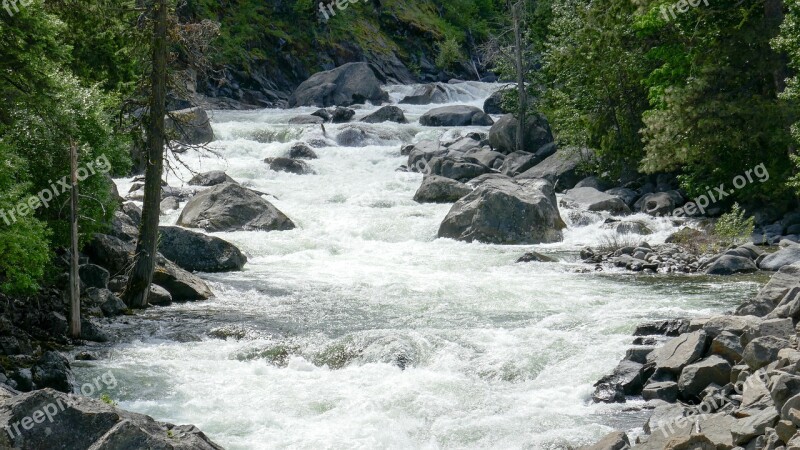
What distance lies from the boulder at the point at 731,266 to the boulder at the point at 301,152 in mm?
20515

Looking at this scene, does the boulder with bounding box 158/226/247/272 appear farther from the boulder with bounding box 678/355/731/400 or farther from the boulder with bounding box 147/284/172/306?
the boulder with bounding box 678/355/731/400

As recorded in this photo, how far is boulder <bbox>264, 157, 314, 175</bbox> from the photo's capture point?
119ft

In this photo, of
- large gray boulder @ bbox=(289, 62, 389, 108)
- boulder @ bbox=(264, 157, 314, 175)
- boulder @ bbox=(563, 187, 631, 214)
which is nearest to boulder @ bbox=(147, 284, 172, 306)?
boulder @ bbox=(563, 187, 631, 214)

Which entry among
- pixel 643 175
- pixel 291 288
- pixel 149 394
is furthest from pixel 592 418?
pixel 643 175

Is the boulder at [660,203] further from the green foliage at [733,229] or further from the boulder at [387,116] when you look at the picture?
the boulder at [387,116]

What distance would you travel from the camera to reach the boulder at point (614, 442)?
1002 cm

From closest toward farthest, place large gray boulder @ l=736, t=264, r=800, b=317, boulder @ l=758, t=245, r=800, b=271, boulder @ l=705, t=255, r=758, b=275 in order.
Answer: large gray boulder @ l=736, t=264, r=800, b=317 < boulder @ l=758, t=245, r=800, b=271 < boulder @ l=705, t=255, r=758, b=275

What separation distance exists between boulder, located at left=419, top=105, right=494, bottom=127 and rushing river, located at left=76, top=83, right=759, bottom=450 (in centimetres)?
1855

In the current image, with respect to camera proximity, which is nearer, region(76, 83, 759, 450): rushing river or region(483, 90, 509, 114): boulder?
region(76, 83, 759, 450): rushing river

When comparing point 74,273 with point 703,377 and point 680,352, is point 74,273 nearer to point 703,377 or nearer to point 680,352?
point 680,352

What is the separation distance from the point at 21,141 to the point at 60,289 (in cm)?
295

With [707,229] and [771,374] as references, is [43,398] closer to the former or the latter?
[771,374]

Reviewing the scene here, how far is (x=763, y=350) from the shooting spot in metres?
11.1

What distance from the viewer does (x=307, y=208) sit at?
30656mm
